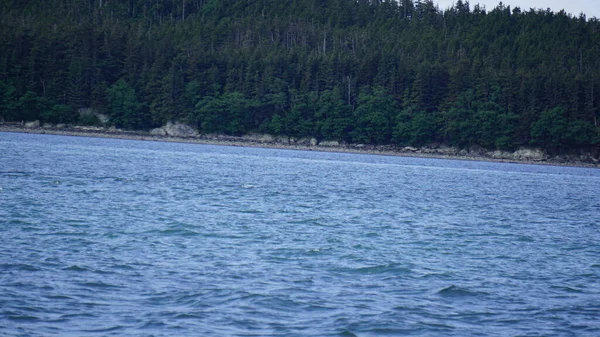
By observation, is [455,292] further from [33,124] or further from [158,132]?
[158,132]

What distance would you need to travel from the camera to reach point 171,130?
13175 cm

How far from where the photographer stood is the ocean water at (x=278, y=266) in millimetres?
12680

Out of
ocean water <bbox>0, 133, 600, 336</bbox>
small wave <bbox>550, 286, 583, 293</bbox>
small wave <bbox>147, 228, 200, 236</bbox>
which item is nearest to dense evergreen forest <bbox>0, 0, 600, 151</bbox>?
ocean water <bbox>0, 133, 600, 336</bbox>

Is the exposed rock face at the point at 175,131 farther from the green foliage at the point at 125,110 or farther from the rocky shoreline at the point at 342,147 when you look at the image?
the green foliage at the point at 125,110

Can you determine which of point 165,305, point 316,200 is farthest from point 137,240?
point 316,200

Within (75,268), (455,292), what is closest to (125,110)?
(75,268)

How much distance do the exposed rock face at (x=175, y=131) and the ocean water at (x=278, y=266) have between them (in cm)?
9552

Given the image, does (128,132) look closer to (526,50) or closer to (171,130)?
(171,130)

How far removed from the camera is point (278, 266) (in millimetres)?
17609

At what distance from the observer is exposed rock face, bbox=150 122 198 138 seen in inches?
5182

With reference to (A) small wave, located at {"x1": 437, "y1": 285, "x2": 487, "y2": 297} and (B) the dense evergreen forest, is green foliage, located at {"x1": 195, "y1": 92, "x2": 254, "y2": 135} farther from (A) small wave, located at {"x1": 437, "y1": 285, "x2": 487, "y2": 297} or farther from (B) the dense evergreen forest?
(A) small wave, located at {"x1": 437, "y1": 285, "x2": 487, "y2": 297}

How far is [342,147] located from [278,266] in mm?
114902

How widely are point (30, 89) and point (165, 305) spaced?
121 m

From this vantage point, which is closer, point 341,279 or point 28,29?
point 341,279
